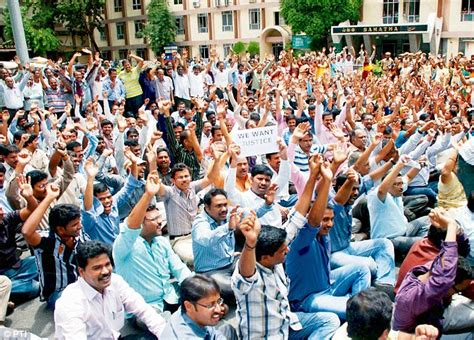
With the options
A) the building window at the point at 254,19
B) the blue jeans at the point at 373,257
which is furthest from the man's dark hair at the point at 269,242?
the building window at the point at 254,19

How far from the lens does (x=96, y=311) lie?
2805mm

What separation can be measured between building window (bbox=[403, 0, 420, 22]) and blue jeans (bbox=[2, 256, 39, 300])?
27.1 meters

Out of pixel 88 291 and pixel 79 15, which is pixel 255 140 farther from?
pixel 79 15

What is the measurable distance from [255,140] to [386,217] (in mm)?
1622

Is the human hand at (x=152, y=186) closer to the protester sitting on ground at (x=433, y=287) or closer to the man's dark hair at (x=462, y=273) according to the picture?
the protester sitting on ground at (x=433, y=287)

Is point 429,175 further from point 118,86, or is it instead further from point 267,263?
point 118,86

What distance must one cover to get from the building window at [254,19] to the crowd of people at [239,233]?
26128 millimetres

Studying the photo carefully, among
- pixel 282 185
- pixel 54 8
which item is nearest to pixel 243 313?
pixel 282 185

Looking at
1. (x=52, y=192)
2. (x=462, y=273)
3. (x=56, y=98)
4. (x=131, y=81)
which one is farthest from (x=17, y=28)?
(x=462, y=273)

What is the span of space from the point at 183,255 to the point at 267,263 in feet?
5.77

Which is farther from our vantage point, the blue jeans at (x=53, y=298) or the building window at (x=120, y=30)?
the building window at (x=120, y=30)

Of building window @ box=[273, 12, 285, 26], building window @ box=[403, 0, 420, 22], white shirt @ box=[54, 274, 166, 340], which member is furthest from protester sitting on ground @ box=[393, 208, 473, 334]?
building window @ box=[273, 12, 285, 26]

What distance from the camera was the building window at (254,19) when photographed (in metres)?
32.5

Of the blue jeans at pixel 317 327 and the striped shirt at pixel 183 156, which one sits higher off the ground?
the striped shirt at pixel 183 156
